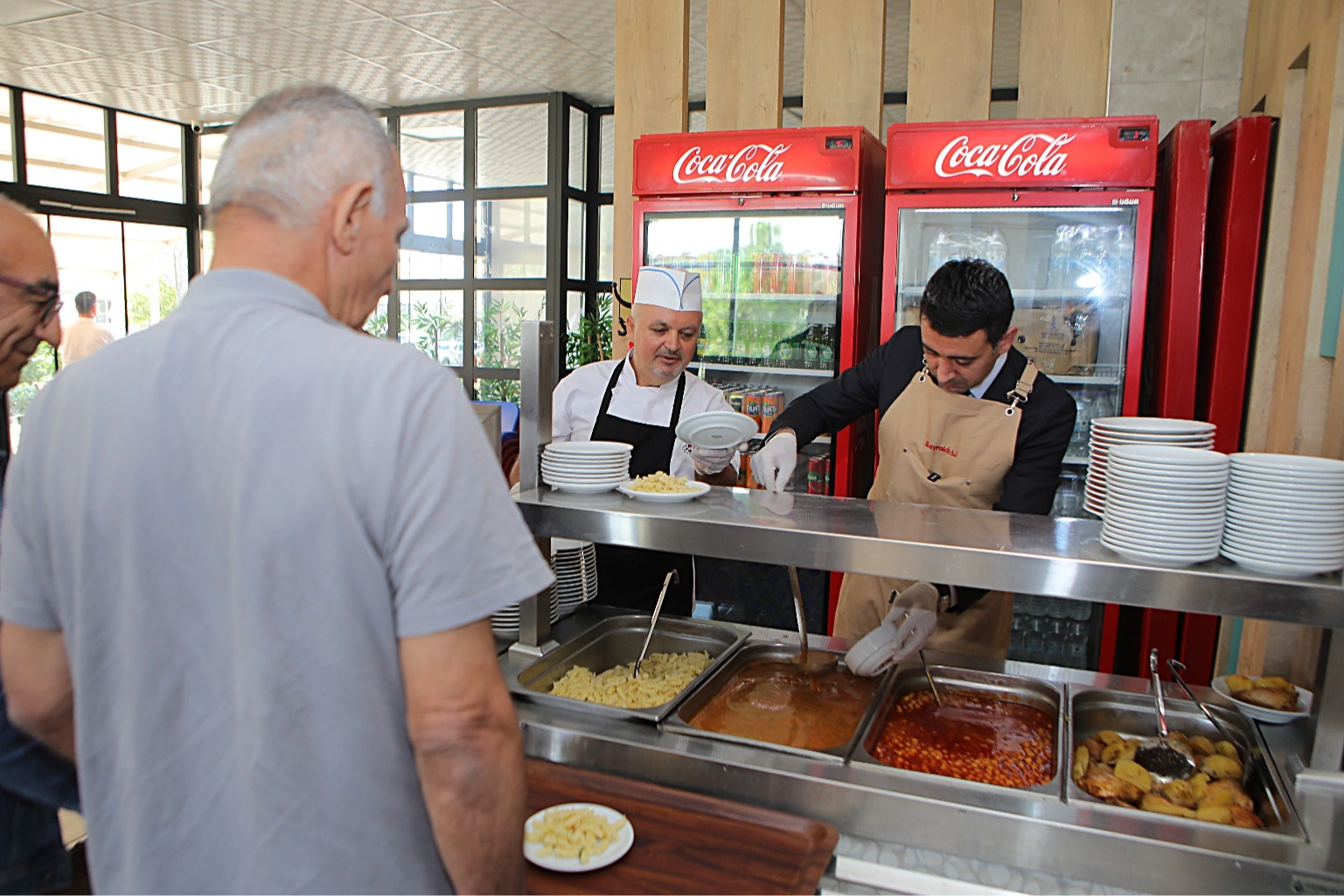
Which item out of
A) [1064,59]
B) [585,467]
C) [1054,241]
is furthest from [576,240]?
[585,467]

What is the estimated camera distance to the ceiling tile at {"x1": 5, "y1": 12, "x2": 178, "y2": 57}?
5781 mm

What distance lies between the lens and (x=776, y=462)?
2.49 metres

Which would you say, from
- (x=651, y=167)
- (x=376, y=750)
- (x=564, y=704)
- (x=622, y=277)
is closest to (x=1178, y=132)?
(x=651, y=167)

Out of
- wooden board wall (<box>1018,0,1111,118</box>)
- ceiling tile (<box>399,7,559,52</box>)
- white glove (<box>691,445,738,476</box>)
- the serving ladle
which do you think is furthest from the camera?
ceiling tile (<box>399,7,559,52</box>)

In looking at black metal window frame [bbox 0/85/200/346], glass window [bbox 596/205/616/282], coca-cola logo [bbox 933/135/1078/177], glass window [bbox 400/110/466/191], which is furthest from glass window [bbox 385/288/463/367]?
coca-cola logo [bbox 933/135/1078/177]

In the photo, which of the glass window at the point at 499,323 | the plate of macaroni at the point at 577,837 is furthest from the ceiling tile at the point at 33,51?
the plate of macaroni at the point at 577,837

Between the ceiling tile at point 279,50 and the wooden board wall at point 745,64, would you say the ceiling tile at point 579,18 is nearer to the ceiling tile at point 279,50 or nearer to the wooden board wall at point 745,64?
the wooden board wall at point 745,64

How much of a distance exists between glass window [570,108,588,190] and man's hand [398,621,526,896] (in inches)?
304

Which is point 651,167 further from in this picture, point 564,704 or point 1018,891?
point 1018,891

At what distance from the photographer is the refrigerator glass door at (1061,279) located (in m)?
3.82

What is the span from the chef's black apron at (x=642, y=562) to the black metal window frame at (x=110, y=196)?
6.28 m

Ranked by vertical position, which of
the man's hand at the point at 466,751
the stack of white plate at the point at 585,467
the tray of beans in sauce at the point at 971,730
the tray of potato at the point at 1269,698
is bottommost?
the tray of beans in sauce at the point at 971,730

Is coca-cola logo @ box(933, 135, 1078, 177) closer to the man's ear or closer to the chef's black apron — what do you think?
the chef's black apron

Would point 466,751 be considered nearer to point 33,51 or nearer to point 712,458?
point 712,458
